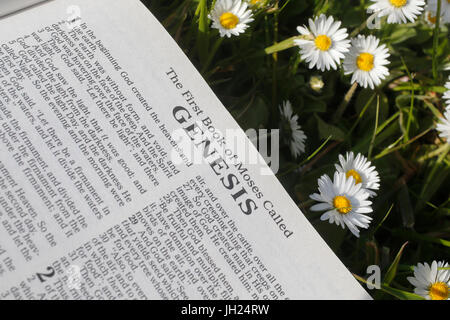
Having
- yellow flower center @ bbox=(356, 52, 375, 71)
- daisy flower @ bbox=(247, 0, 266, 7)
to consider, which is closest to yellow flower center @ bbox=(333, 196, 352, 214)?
yellow flower center @ bbox=(356, 52, 375, 71)

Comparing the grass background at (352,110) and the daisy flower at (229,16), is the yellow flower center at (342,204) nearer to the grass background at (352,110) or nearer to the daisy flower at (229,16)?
the grass background at (352,110)

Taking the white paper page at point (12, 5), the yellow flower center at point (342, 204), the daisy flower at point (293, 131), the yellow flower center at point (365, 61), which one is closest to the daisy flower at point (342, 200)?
the yellow flower center at point (342, 204)

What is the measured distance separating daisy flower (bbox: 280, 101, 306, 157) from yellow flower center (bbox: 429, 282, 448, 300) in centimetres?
31

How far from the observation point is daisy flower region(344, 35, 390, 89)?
2.77 feet

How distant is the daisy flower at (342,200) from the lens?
74 centimetres

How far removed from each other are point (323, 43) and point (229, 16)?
0.55ft

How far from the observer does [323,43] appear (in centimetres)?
82

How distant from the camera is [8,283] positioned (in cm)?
63

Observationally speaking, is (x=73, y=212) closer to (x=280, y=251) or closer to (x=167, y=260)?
(x=167, y=260)

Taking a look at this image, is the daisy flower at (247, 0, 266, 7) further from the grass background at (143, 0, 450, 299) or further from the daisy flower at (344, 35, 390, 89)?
the daisy flower at (344, 35, 390, 89)

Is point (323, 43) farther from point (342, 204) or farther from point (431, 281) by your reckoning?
point (431, 281)

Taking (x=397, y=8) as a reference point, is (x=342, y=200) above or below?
below

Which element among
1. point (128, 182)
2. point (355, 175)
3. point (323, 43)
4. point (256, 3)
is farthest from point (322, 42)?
point (128, 182)

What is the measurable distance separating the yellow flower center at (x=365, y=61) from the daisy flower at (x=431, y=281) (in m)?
0.35
